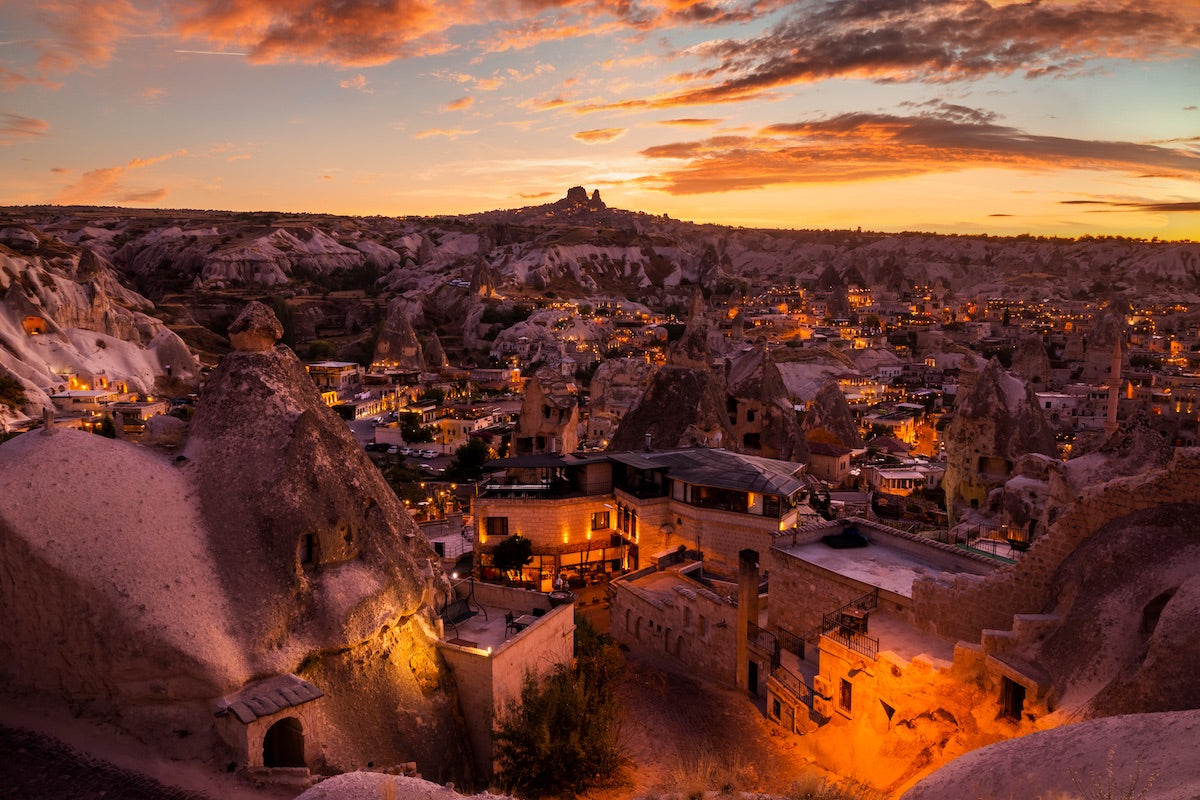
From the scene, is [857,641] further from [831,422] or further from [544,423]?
[831,422]

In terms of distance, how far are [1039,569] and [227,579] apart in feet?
44.5

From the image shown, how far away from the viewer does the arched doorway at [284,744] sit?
1252cm

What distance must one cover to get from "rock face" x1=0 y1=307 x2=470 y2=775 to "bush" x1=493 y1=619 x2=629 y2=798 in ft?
3.35

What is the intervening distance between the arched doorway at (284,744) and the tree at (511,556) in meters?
12.6

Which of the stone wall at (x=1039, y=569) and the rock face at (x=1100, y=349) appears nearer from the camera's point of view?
the stone wall at (x=1039, y=569)

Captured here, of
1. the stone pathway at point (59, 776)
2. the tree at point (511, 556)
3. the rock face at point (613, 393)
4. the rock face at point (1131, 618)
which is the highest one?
the rock face at point (1131, 618)

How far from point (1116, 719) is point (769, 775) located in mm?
8649

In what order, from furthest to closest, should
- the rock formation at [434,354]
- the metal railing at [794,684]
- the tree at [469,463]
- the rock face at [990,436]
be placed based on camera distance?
the rock formation at [434,354]
the tree at [469,463]
the rock face at [990,436]
the metal railing at [794,684]

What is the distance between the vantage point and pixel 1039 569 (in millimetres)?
14430

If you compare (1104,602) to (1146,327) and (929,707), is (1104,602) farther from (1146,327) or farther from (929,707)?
(1146,327)

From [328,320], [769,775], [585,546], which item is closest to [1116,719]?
[769,775]

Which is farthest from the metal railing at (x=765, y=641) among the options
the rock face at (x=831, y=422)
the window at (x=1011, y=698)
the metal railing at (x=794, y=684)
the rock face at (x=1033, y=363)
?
the rock face at (x=1033, y=363)

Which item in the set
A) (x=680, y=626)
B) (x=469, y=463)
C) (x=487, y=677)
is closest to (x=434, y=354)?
(x=469, y=463)

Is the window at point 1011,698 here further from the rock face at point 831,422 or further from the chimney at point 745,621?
the rock face at point 831,422
